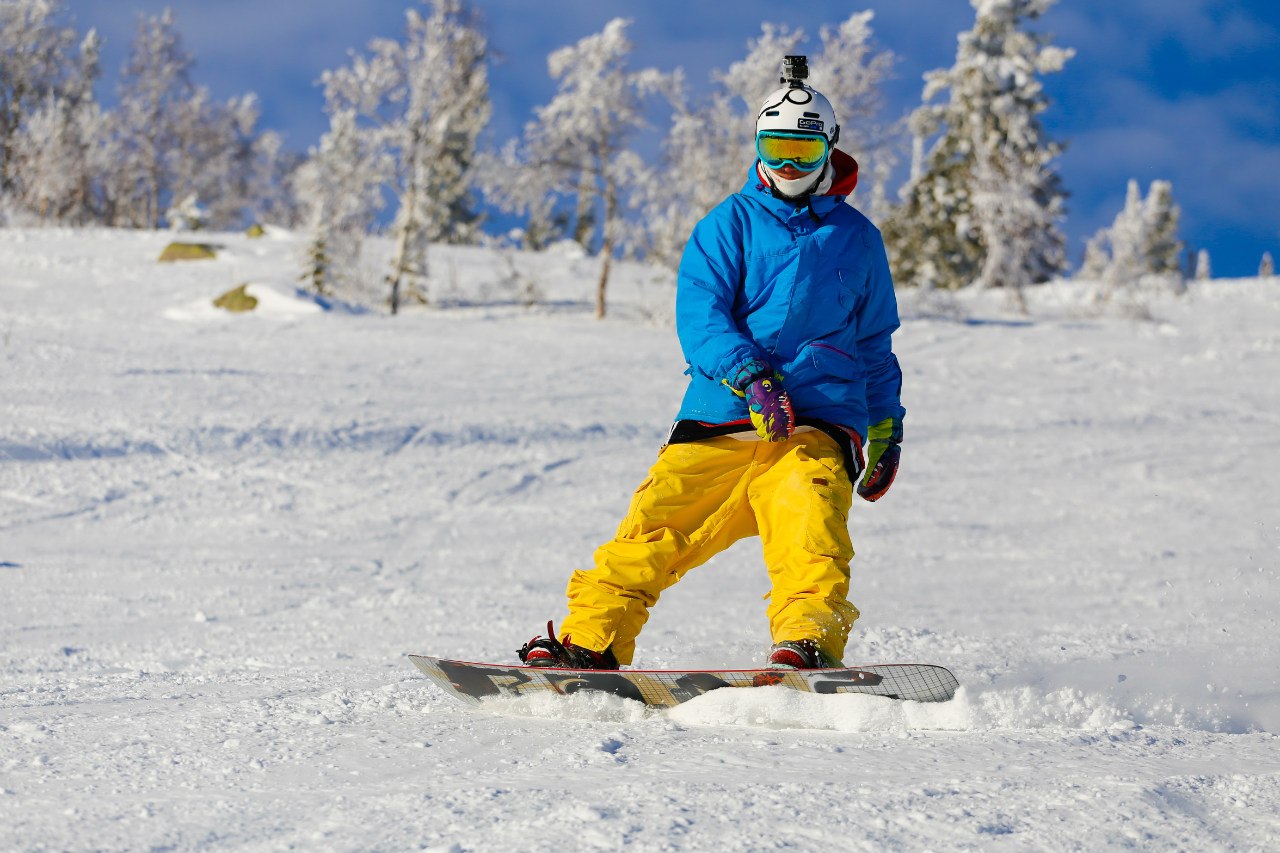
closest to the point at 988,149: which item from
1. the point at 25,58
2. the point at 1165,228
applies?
the point at 1165,228

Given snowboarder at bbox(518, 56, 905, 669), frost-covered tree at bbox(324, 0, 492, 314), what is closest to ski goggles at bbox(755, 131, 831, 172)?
snowboarder at bbox(518, 56, 905, 669)

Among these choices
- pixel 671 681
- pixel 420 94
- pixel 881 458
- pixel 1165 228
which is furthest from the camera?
pixel 1165 228

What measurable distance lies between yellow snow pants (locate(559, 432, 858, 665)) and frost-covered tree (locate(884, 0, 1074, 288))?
2742 cm

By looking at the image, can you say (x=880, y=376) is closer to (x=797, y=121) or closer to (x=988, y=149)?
(x=797, y=121)

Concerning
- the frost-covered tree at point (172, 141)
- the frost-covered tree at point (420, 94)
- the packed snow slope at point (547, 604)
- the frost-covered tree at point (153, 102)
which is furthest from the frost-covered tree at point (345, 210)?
the frost-covered tree at point (153, 102)

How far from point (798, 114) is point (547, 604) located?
8.99 ft

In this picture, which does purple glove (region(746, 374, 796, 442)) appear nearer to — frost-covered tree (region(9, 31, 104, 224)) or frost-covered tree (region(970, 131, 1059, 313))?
frost-covered tree (region(970, 131, 1059, 313))

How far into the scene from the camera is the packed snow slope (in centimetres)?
171

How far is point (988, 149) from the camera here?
30688 mm

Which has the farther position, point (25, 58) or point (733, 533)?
point (25, 58)

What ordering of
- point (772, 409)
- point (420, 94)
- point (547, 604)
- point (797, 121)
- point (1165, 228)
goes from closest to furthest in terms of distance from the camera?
point (772, 409) < point (797, 121) < point (547, 604) < point (420, 94) < point (1165, 228)

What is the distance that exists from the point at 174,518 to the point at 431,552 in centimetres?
168

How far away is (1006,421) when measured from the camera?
34.1 feet

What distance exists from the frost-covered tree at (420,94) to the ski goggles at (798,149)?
19.9 meters
